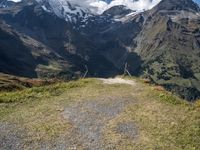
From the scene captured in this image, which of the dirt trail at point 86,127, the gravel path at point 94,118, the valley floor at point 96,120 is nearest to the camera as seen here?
the dirt trail at point 86,127

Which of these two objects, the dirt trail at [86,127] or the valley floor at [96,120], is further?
the valley floor at [96,120]

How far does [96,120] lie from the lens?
34375 millimetres

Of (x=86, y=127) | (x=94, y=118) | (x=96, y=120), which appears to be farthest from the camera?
(x=94, y=118)

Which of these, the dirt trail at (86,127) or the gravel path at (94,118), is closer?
the dirt trail at (86,127)

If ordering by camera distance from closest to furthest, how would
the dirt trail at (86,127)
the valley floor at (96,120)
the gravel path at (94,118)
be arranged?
the dirt trail at (86,127) → the valley floor at (96,120) → the gravel path at (94,118)

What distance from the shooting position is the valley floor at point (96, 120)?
2975 centimetres

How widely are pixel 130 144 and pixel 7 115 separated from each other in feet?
36.1

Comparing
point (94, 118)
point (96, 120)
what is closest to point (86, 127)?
point (96, 120)

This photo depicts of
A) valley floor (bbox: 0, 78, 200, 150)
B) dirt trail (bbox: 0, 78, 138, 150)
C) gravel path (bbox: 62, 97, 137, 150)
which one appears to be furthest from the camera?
gravel path (bbox: 62, 97, 137, 150)

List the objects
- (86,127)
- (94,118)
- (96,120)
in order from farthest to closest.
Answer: (94,118) → (96,120) → (86,127)

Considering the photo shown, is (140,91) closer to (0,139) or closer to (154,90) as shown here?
(154,90)

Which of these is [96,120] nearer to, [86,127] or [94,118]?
[94,118]

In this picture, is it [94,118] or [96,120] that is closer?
[96,120]

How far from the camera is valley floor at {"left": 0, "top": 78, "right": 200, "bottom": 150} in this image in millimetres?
29750
